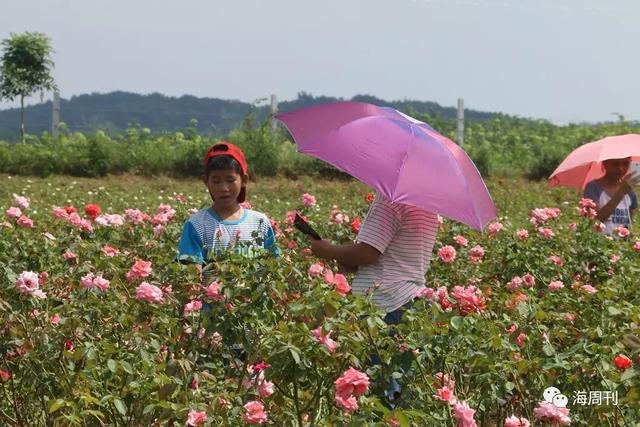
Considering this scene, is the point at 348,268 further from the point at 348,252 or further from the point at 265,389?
the point at 265,389

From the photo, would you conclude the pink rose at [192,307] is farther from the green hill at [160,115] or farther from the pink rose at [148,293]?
the green hill at [160,115]

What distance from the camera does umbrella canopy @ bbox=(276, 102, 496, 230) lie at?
373 cm

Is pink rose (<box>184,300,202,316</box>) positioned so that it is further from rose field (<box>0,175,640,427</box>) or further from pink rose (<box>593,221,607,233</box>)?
pink rose (<box>593,221,607,233</box>)

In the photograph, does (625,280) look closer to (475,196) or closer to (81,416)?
(475,196)

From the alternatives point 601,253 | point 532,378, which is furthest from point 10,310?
point 601,253

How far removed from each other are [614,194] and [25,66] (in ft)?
57.0


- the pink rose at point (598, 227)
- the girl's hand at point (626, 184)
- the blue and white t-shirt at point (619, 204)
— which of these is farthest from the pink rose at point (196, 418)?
the blue and white t-shirt at point (619, 204)

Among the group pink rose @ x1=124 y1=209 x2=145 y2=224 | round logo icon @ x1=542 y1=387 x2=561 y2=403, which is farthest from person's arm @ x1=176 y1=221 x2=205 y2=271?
round logo icon @ x1=542 y1=387 x2=561 y2=403

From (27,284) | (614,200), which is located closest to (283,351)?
(27,284)

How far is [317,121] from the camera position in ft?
13.4

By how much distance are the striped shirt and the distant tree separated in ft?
61.3

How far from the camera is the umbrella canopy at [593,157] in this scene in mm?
6258

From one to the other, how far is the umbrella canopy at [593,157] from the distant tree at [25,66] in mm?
16131

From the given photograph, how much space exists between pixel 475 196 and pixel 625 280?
85cm
